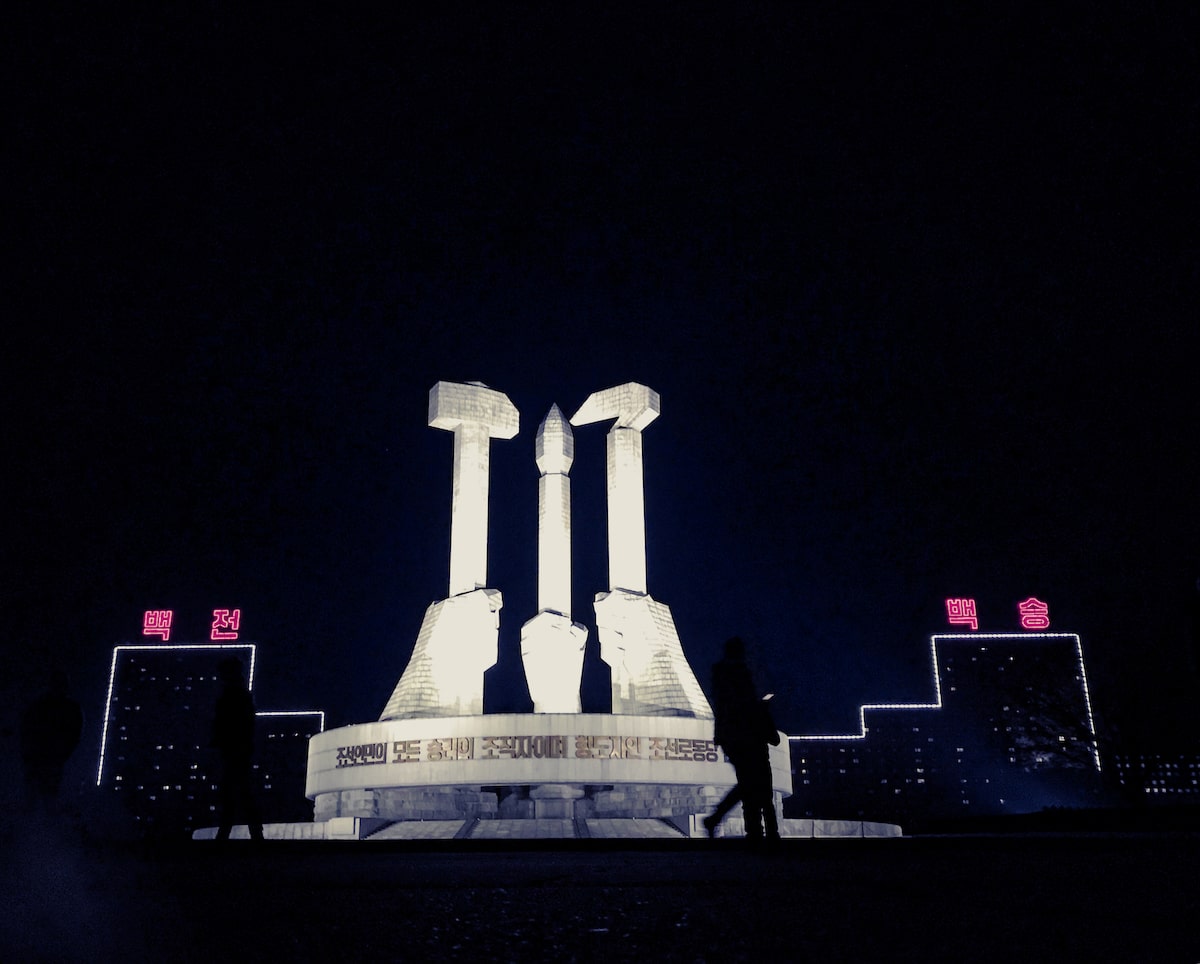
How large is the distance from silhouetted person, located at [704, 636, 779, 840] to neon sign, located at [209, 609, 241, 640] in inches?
2169

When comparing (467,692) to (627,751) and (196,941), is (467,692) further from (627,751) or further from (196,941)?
(196,941)

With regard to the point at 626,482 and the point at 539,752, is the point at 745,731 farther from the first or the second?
the point at 626,482

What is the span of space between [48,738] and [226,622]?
53.1 metres

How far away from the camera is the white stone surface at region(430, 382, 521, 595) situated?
29641mm

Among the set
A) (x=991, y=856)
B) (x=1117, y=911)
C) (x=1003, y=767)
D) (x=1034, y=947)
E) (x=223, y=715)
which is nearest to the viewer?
(x=1034, y=947)

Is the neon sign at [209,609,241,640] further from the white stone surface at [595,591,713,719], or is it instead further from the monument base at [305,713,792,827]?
the white stone surface at [595,591,713,719]

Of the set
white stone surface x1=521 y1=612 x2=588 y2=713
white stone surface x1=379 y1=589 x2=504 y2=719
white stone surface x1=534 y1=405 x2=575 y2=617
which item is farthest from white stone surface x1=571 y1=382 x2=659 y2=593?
white stone surface x1=379 y1=589 x2=504 y2=719

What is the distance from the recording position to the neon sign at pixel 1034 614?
53.4 metres

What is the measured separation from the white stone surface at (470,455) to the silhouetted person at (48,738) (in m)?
19.0

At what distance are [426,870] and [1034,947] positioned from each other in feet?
13.7

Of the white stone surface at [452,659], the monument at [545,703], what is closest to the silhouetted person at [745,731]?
the monument at [545,703]

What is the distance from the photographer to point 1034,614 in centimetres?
5384

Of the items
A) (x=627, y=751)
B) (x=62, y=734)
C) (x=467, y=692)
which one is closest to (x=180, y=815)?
(x=467, y=692)

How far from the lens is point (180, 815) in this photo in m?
71.9
